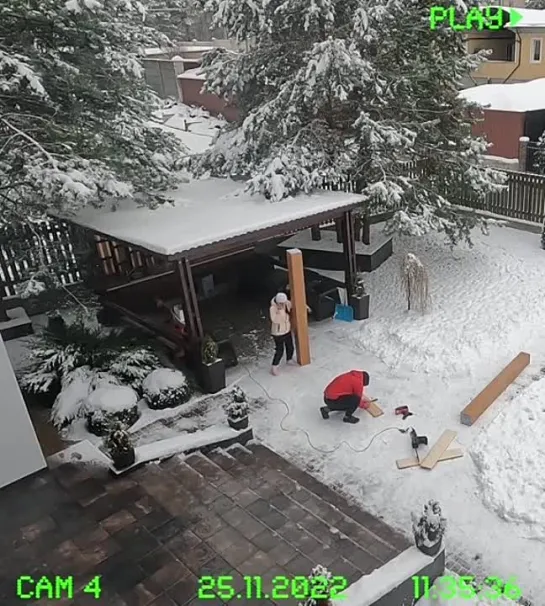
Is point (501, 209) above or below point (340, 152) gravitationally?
below

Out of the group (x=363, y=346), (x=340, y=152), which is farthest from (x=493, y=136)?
(x=363, y=346)

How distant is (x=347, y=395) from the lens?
7074 millimetres

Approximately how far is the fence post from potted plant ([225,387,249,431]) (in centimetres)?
1099

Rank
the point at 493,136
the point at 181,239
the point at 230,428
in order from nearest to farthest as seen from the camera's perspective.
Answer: the point at 230,428 → the point at 181,239 → the point at 493,136

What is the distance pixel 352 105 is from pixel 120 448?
7.84 m

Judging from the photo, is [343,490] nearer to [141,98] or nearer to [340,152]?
[340,152]

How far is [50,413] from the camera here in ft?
26.1

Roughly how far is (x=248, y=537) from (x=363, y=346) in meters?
4.47

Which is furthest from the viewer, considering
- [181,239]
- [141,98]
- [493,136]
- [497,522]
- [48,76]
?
[493,136]

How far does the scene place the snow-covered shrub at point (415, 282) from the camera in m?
9.34

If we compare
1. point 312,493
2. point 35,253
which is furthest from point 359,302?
point 35,253

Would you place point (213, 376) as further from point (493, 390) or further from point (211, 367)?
point (493, 390)
